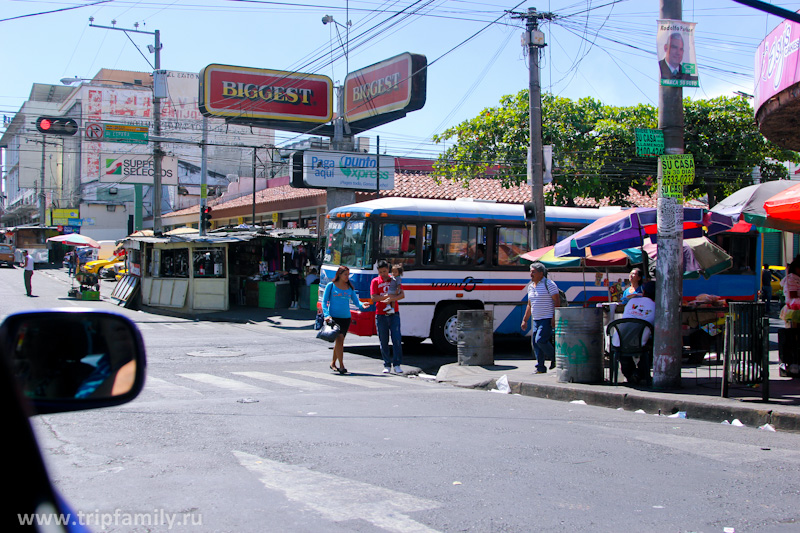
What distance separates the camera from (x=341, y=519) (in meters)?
4.53

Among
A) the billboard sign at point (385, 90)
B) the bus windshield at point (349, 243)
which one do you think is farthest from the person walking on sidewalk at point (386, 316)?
the billboard sign at point (385, 90)

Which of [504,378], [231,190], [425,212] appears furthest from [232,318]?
[231,190]

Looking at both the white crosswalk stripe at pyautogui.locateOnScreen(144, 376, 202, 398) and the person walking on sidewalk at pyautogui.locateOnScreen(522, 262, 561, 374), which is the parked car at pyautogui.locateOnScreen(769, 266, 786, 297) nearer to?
the person walking on sidewalk at pyautogui.locateOnScreen(522, 262, 561, 374)

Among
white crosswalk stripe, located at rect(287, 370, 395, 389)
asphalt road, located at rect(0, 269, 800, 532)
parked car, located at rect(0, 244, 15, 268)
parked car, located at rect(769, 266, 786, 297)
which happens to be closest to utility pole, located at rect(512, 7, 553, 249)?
white crosswalk stripe, located at rect(287, 370, 395, 389)

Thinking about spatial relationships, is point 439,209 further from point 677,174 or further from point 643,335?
point 677,174

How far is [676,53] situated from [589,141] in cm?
1708

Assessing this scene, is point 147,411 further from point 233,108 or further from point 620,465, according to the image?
point 233,108

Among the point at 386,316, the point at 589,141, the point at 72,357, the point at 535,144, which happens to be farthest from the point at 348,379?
the point at 589,141

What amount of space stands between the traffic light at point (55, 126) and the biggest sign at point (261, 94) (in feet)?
15.9

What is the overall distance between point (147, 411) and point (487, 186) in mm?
27749

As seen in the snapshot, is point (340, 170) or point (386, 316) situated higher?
point (340, 170)

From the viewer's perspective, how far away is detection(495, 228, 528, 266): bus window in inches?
617

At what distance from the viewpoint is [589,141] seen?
26.0 meters

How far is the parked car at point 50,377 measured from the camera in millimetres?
1411
